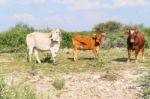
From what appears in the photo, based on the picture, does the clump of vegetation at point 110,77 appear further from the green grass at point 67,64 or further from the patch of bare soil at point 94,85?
the green grass at point 67,64

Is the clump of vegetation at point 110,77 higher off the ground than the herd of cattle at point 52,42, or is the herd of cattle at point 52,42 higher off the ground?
the herd of cattle at point 52,42

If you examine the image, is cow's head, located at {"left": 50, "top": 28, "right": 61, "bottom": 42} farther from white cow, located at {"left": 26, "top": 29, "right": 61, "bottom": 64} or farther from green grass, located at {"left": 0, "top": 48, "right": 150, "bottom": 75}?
green grass, located at {"left": 0, "top": 48, "right": 150, "bottom": 75}

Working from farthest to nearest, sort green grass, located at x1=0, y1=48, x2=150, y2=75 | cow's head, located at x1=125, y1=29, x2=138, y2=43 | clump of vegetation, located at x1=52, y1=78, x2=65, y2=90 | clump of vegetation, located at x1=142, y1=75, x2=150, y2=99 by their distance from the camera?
1. cow's head, located at x1=125, y1=29, x2=138, y2=43
2. green grass, located at x1=0, y1=48, x2=150, y2=75
3. clump of vegetation, located at x1=52, y1=78, x2=65, y2=90
4. clump of vegetation, located at x1=142, y1=75, x2=150, y2=99

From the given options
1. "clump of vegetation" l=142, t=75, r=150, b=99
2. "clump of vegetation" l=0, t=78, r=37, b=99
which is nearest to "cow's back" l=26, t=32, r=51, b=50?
"clump of vegetation" l=142, t=75, r=150, b=99

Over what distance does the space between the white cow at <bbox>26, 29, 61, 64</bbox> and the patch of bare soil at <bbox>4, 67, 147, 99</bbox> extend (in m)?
2.30

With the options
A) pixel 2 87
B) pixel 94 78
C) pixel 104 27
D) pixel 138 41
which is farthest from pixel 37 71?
pixel 104 27

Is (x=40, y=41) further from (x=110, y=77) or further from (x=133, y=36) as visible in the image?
(x=110, y=77)

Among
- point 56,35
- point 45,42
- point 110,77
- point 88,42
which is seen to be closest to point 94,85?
point 110,77

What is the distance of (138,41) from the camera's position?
1866cm

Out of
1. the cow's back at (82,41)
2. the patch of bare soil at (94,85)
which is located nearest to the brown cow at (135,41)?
the cow's back at (82,41)

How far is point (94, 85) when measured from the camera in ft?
49.8

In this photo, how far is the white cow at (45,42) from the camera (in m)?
18.4

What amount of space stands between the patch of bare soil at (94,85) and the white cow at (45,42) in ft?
7.53

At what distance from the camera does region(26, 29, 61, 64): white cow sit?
18.4 m
